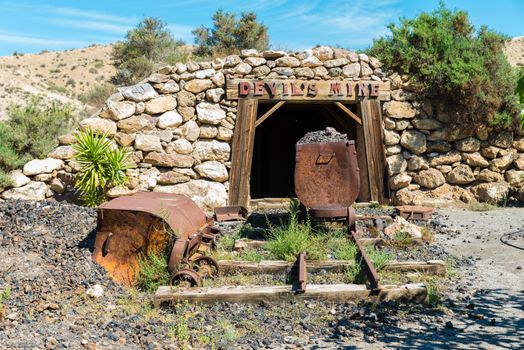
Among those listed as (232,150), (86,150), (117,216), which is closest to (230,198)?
(232,150)

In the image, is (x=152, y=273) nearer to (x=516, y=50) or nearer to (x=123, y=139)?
(x=123, y=139)

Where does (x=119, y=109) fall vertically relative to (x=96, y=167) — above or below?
above

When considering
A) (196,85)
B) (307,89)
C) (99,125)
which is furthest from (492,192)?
(99,125)

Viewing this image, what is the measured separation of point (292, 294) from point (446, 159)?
24.3ft

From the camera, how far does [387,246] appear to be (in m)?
7.40

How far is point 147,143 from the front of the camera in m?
10.5

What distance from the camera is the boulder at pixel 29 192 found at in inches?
373

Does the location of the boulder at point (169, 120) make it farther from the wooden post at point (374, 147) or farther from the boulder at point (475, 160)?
the boulder at point (475, 160)

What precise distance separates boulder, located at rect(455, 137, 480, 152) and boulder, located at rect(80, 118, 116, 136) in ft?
23.3

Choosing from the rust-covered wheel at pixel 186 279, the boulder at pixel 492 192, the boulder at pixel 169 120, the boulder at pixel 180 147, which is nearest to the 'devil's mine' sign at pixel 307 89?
the boulder at pixel 169 120

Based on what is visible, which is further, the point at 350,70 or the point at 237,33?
the point at 237,33

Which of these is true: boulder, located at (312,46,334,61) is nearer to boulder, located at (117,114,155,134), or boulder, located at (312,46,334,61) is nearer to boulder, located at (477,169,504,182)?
boulder, located at (117,114,155,134)

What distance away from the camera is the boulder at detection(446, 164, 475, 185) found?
11484mm

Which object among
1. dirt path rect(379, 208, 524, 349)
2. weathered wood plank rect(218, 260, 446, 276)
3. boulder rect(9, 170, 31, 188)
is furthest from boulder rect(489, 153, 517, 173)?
boulder rect(9, 170, 31, 188)
